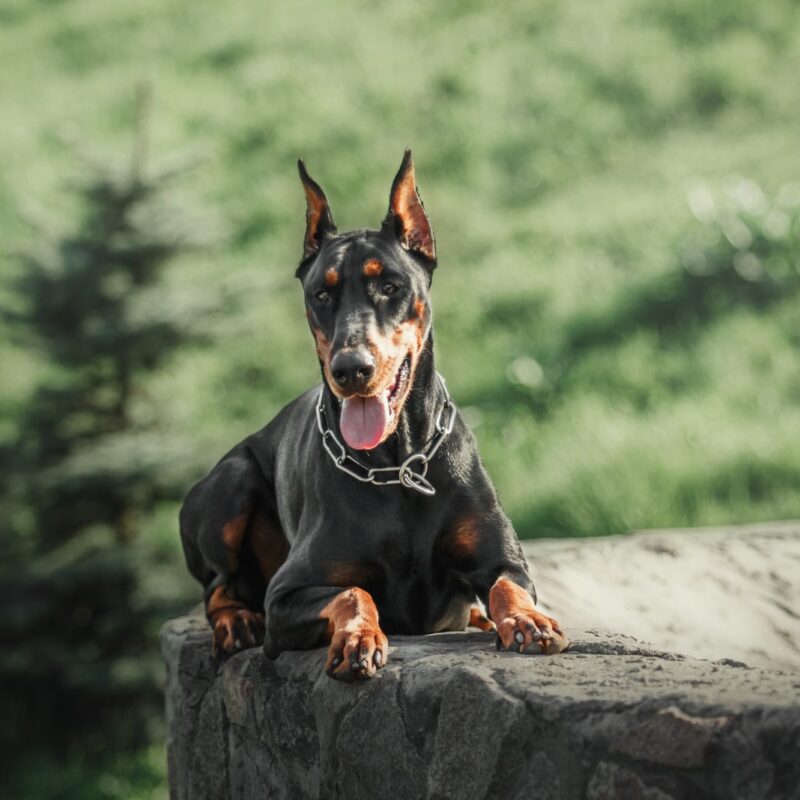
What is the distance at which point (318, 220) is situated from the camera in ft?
11.9

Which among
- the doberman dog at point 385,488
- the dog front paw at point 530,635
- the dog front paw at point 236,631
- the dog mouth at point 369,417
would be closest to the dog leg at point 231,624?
the dog front paw at point 236,631

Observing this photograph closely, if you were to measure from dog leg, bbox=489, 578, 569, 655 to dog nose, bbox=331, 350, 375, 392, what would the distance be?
637 millimetres

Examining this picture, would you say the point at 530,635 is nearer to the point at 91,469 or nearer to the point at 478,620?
the point at 478,620

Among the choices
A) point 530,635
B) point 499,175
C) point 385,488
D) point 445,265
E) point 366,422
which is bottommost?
point 530,635

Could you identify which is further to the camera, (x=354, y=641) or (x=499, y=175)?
(x=499, y=175)

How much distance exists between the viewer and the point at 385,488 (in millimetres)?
3408

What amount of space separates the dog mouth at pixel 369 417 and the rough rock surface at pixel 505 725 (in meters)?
0.52

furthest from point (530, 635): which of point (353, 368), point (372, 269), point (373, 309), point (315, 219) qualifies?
point (315, 219)

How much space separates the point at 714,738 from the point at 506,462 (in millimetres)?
5556

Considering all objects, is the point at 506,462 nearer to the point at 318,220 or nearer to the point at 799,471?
the point at 799,471

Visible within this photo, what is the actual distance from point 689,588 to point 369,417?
1734 mm

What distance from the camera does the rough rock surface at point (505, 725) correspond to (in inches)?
88.4

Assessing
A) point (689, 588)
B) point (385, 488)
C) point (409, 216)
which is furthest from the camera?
point (689, 588)

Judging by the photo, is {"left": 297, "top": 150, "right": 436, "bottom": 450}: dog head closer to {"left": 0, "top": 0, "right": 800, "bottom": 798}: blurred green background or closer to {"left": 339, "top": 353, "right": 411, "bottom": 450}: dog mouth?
{"left": 339, "top": 353, "right": 411, "bottom": 450}: dog mouth
